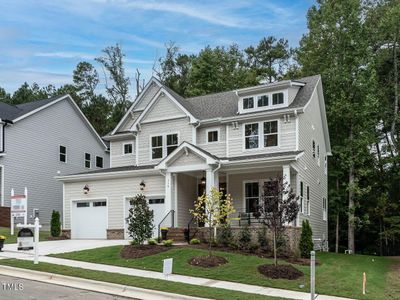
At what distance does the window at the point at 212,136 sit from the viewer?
26.0 m

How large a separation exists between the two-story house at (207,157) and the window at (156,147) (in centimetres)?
6

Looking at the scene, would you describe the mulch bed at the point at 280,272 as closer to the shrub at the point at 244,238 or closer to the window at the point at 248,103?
the shrub at the point at 244,238

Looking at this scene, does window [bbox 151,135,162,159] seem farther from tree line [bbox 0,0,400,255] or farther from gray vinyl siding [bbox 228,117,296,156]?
tree line [bbox 0,0,400,255]

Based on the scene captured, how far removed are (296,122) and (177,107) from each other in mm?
6780

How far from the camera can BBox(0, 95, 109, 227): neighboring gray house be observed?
30.0 metres

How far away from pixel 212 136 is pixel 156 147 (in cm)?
332

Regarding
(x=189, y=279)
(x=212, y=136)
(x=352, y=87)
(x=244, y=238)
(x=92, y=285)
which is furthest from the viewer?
(x=352, y=87)

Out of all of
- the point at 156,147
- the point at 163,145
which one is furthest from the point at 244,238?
the point at 156,147

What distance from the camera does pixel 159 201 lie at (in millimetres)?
24672

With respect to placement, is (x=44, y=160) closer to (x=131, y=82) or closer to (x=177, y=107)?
(x=177, y=107)

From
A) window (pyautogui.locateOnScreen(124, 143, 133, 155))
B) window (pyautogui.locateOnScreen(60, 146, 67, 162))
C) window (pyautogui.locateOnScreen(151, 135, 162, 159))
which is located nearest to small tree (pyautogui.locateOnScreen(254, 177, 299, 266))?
window (pyautogui.locateOnScreen(151, 135, 162, 159))

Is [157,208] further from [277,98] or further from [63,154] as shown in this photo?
[63,154]

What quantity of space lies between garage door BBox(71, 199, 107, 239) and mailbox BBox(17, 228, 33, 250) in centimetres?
660

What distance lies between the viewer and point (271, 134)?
79.2 ft
